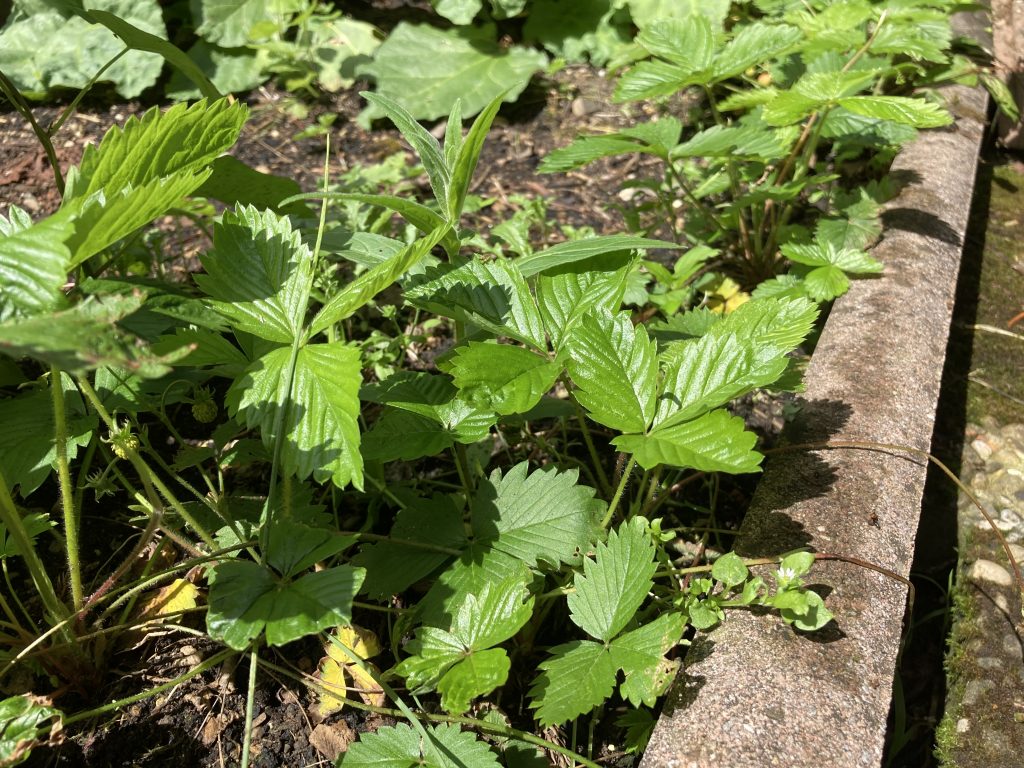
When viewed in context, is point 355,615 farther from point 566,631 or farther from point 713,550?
point 713,550

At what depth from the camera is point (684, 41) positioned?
7.39ft

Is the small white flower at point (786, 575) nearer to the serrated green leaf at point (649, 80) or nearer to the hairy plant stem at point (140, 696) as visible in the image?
the hairy plant stem at point (140, 696)

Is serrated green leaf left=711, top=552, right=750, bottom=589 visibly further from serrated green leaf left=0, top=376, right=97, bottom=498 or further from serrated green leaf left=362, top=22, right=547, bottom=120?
serrated green leaf left=362, top=22, right=547, bottom=120

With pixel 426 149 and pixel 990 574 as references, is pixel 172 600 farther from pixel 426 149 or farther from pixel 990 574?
pixel 990 574

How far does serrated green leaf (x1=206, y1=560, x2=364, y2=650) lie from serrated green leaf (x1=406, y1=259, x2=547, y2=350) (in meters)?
0.46

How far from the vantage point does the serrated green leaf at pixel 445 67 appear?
10.4 ft

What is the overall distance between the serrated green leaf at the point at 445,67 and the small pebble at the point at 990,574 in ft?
7.11

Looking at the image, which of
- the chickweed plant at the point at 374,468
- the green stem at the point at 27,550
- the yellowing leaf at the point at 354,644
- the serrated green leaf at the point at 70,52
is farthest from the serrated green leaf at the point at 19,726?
the serrated green leaf at the point at 70,52

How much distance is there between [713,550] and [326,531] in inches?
32.6

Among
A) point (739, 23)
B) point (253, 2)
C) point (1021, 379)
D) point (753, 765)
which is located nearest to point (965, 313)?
point (1021, 379)

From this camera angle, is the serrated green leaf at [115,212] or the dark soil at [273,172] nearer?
the serrated green leaf at [115,212]

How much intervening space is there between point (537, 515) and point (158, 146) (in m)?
0.81

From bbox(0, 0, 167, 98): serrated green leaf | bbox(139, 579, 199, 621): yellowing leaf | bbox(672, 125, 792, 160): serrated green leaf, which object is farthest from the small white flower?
bbox(0, 0, 167, 98): serrated green leaf

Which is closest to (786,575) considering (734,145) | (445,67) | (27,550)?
(27,550)
